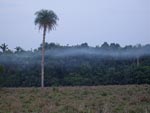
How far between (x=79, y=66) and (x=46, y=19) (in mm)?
15259

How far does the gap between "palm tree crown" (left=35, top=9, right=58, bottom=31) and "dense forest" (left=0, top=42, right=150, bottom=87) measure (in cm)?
840

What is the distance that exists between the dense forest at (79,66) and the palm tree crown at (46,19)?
8.40m

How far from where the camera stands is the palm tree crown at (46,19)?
37.0m

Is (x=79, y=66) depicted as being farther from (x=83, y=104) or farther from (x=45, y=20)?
(x=83, y=104)

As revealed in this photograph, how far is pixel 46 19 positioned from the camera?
37.0 m

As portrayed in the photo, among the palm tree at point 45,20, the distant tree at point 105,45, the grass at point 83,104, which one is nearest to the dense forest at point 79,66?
the distant tree at point 105,45

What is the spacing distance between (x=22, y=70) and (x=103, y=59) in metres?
13.3

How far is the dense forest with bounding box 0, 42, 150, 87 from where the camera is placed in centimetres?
4516

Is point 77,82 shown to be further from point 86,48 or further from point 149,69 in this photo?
point 86,48

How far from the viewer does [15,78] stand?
4628cm

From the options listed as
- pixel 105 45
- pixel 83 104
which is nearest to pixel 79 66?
pixel 105 45

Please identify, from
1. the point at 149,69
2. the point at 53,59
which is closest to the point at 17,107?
the point at 149,69

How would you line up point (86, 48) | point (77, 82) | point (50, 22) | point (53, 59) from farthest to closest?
point (86, 48)
point (53, 59)
point (77, 82)
point (50, 22)

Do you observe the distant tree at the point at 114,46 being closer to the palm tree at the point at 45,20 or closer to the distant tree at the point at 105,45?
the distant tree at the point at 105,45
